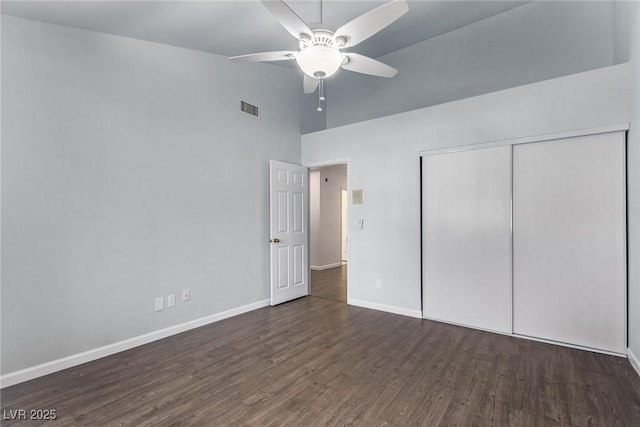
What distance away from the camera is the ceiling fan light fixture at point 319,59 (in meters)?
1.95

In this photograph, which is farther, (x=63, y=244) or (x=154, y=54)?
(x=154, y=54)

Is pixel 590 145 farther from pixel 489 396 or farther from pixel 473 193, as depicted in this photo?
pixel 489 396

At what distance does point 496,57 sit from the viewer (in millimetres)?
4086

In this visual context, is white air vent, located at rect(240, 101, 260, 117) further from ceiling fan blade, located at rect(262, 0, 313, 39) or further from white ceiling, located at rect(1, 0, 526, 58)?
ceiling fan blade, located at rect(262, 0, 313, 39)

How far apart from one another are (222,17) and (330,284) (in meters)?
4.38

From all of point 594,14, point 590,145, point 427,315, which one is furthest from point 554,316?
point 594,14

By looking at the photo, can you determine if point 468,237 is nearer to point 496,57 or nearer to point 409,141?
point 409,141

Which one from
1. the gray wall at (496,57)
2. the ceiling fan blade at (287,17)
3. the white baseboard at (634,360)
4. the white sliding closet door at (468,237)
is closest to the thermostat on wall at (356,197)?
the white sliding closet door at (468,237)

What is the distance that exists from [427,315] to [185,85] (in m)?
3.94

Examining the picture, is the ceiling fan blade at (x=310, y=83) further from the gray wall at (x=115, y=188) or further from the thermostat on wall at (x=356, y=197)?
the thermostat on wall at (x=356, y=197)

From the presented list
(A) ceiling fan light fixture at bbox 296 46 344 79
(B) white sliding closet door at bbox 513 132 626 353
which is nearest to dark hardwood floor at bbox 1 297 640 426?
(B) white sliding closet door at bbox 513 132 626 353

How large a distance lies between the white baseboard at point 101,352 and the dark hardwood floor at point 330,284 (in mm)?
1519

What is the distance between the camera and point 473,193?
3479 millimetres

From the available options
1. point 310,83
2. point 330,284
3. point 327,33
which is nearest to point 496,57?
point 310,83
